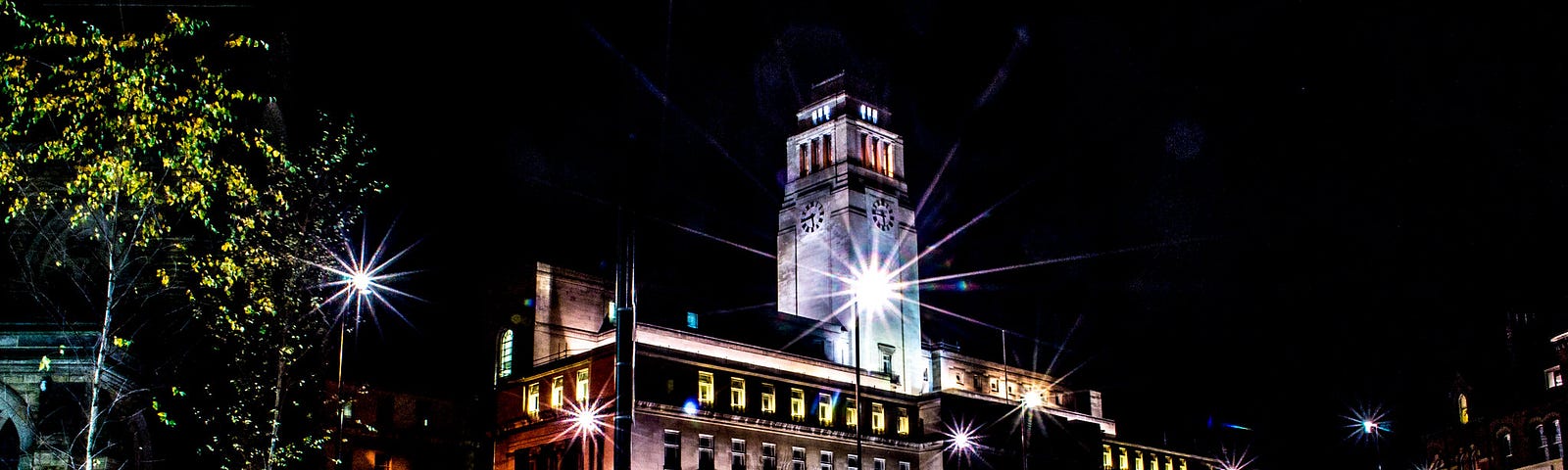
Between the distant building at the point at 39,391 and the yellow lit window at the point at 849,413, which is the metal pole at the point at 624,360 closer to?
the distant building at the point at 39,391

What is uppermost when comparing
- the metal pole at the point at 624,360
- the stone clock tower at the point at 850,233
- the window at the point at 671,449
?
the stone clock tower at the point at 850,233

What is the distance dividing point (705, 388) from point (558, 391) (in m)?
8.00

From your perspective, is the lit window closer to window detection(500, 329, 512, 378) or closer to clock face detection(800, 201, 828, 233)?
window detection(500, 329, 512, 378)

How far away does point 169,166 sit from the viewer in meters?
23.4

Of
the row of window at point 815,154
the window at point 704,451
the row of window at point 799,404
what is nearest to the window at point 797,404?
the row of window at point 799,404

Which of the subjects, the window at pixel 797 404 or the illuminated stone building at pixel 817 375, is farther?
the window at pixel 797 404

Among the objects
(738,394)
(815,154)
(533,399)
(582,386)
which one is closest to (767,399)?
(738,394)

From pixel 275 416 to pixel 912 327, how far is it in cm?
6749

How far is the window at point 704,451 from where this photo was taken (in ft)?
220

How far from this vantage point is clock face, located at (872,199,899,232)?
94.4m

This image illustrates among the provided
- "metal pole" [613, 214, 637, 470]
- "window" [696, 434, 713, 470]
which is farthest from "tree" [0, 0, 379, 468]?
"window" [696, 434, 713, 470]

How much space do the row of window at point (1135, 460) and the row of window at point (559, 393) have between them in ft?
151

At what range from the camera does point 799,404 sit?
74000 millimetres

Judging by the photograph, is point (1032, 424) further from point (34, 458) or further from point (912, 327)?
point (34, 458)
